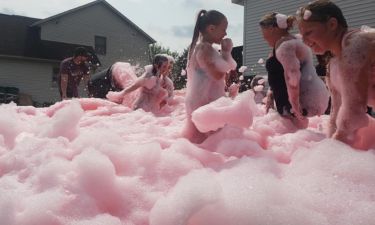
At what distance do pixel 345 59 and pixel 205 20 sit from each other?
164 cm

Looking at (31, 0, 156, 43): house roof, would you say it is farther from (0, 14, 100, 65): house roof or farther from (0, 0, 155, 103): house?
(0, 14, 100, 65): house roof

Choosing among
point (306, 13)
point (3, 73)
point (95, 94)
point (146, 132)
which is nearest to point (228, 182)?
point (306, 13)

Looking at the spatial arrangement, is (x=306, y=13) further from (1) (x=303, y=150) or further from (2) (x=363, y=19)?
(2) (x=363, y=19)

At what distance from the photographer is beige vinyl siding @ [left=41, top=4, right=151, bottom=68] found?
2592 cm

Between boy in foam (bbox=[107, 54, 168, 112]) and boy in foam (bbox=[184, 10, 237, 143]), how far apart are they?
2.50m

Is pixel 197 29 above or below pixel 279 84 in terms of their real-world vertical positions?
above

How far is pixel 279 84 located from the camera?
387 cm

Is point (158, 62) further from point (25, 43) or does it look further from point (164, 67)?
point (25, 43)

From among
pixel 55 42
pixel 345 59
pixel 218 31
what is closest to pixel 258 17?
pixel 218 31

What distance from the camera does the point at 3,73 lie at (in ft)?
76.7

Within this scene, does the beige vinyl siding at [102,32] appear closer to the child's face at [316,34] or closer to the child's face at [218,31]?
the child's face at [218,31]

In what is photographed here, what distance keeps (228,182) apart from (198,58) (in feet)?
6.13

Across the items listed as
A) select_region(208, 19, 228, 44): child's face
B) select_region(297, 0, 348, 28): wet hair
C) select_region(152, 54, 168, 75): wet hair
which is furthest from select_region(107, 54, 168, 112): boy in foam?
select_region(297, 0, 348, 28): wet hair

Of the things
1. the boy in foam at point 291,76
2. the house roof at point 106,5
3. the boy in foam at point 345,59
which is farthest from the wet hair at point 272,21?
the house roof at point 106,5
